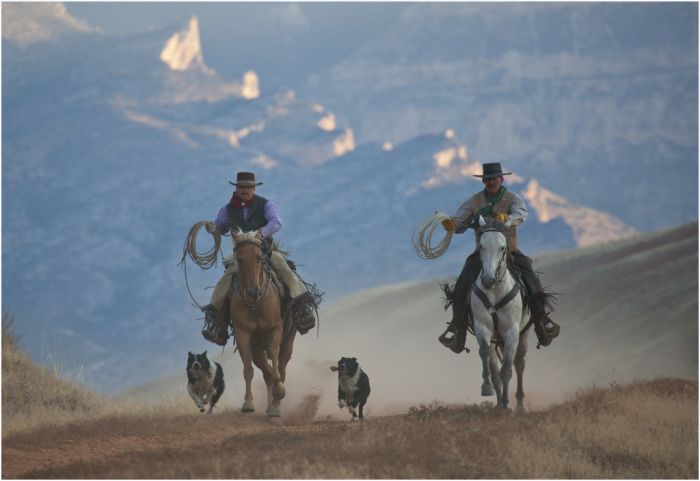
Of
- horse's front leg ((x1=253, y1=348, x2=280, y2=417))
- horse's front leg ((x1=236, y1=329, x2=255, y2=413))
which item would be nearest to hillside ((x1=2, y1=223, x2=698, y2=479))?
horse's front leg ((x1=253, y1=348, x2=280, y2=417))

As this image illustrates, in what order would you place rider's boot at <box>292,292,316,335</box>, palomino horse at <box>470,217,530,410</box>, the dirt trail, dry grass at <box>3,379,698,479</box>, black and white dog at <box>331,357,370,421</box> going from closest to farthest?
dry grass at <box>3,379,698,479</box> → the dirt trail → palomino horse at <box>470,217,530,410</box> → rider's boot at <box>292,292,316,335</box> → black and white dog at <box>331,357,370,421</box>

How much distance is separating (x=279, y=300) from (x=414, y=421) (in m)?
3.32

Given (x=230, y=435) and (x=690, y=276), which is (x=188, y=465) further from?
(x=690, y=276)

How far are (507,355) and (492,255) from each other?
133 cm

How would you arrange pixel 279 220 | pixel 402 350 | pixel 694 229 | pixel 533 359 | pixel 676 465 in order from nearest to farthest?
pixel 676 465 → pixel 279 220 → pixel 533 359 → pixel 694 229 → pixel 402 350

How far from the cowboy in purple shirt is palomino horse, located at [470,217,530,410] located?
111 inches

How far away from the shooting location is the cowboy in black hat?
19.5m

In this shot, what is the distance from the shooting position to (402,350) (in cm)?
9462

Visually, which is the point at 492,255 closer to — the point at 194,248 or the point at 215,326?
the point at 215,326

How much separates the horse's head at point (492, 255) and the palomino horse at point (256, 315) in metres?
3.15

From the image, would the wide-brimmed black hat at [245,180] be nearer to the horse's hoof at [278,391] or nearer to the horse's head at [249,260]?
the horse's head at [249,260]

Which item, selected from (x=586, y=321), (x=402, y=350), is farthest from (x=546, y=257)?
(x=586, y=321)

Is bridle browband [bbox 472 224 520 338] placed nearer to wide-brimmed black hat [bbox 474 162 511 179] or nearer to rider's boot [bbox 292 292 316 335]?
wide-brimmed black hat [bbox 474 162 511 179]

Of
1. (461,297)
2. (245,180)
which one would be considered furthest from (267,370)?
(461,297)
